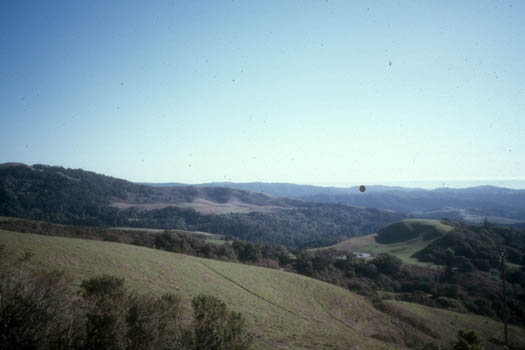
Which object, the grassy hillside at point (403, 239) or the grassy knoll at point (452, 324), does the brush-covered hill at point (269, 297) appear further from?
the grassy hillside at point (403, 239)

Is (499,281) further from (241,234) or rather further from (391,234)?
(241,234)

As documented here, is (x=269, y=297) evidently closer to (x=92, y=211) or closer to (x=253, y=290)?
(x=253, y=290)

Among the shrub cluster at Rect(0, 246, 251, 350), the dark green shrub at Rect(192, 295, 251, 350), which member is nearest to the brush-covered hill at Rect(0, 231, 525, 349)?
the dark green shrub at Rect(192, 295, 251, 350)

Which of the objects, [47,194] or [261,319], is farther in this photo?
[47,194]

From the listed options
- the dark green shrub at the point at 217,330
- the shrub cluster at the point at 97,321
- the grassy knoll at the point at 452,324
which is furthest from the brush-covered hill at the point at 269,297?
the shrub cluster at the point at 97,321

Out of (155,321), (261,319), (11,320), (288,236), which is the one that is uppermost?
(11,320)

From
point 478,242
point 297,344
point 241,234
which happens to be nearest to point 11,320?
point 297,344

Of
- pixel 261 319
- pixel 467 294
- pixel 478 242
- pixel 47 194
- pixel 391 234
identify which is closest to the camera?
pixel 261 319
